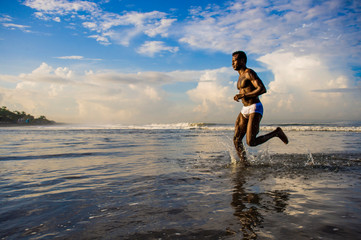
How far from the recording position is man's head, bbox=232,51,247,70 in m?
5.59

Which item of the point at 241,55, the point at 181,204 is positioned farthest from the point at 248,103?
the point at 181,204

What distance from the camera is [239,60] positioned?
18.3 feet

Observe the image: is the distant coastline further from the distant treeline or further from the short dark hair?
the short dark hair

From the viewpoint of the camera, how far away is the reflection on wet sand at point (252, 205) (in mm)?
2118

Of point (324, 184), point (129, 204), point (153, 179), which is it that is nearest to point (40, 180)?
point (153, 179)

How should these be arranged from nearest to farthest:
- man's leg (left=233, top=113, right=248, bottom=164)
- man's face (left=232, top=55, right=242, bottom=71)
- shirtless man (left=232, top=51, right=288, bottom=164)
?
shirtless man (left=232, top=51, right=288, bottom=164) → man's face (left=232, top=55, right=242, bottom=71) → man's leg (left=233, top=113, right=248, bottom=164)

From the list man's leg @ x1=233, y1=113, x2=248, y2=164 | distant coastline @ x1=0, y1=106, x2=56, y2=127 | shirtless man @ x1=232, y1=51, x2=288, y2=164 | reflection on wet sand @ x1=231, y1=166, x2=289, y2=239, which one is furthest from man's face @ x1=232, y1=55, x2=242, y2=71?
distant coastline @ x1=0, y1=106, x2=56, y2=127

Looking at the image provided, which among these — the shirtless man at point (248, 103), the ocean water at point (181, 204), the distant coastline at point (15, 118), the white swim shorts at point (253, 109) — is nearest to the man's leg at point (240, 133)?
the shirtless man at point (248, 103)

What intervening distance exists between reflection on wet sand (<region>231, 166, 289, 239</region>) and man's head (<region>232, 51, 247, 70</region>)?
294cm

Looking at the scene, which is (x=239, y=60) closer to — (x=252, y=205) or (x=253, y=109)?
(x=253, y=109)

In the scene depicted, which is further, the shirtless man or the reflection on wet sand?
the shirtless man

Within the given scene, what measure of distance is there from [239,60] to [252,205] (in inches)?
147

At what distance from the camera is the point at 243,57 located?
18.5 feet

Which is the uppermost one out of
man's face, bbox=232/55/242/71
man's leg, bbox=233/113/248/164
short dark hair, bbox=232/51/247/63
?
short dark hair, bbox=232/51/247/63
